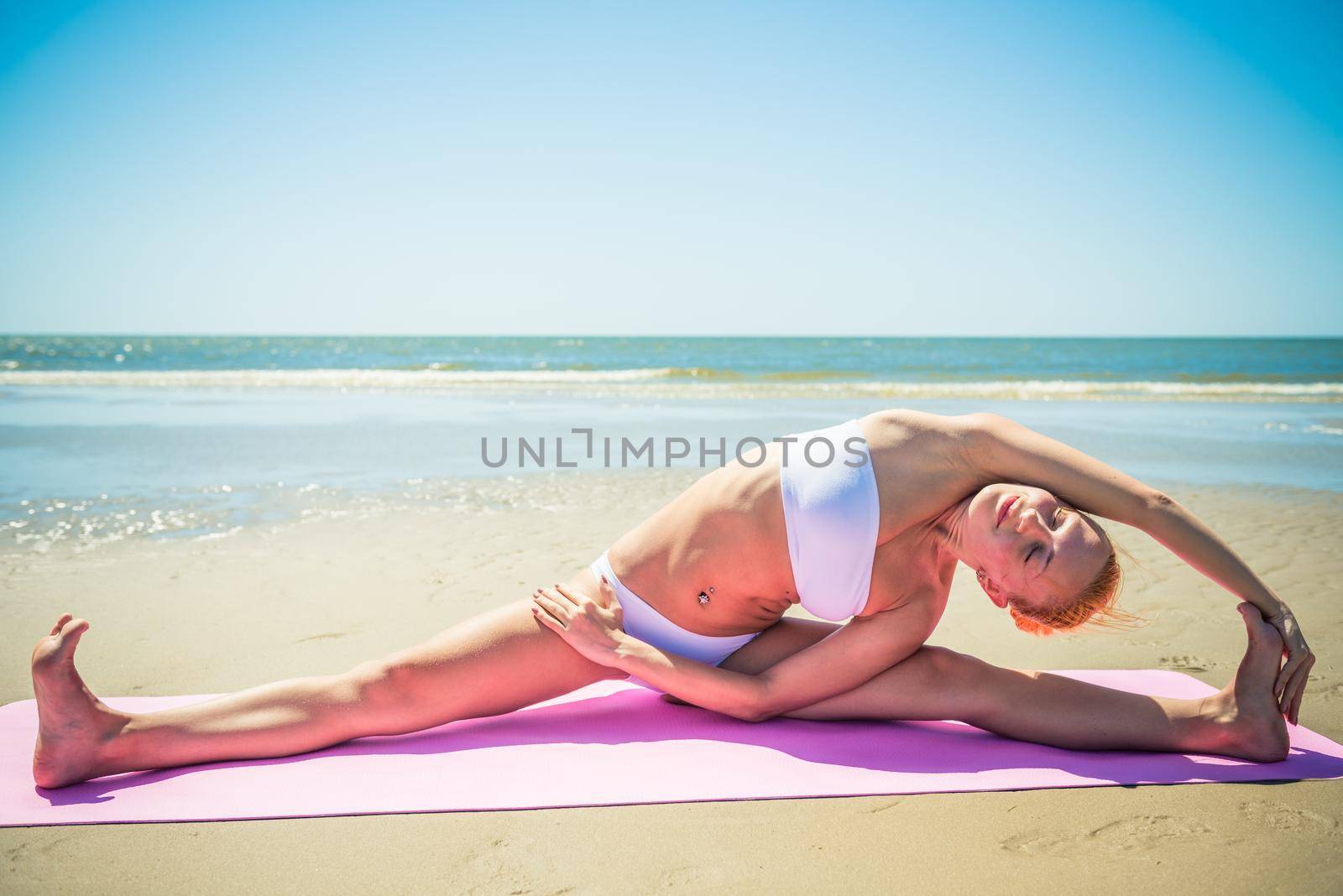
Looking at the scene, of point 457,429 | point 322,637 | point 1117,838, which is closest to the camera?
point 1117,838

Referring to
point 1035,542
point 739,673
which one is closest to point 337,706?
point 739,673

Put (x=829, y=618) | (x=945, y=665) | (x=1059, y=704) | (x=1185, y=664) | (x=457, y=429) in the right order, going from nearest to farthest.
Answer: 1. (x=829, y=618)
2. (x=1059, y=704)
3. (x=945, y=665)
4. (x=1185, y=664)
5. (x=457, y=429)

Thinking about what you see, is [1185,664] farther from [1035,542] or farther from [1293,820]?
[1035,542]

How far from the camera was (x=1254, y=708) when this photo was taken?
268 cm

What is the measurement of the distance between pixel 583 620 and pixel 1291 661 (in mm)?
2195

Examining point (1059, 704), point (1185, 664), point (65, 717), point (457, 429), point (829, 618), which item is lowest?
point (1185, 664)

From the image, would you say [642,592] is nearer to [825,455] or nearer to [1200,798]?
[825,455]

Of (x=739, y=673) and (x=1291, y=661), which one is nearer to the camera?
(x=1291, y=661)

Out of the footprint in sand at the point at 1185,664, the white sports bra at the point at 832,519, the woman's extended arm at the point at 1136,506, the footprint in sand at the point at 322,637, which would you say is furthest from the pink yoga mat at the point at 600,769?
the footprint in sand at the point at 322,637

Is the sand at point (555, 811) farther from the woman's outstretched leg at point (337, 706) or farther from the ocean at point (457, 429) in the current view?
the ocean at point (457, 429)

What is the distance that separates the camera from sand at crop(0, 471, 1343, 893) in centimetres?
209

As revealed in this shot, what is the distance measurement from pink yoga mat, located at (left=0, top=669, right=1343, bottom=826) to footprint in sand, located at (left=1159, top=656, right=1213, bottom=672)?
2.25 ft

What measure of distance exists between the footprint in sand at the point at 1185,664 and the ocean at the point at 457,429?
463cm

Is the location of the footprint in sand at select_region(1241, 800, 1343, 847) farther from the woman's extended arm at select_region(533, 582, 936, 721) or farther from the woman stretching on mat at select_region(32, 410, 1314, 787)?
the woman's extended arm at select_region(533, 582, 936, 721)
